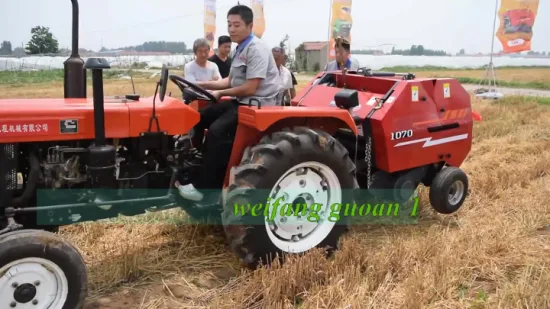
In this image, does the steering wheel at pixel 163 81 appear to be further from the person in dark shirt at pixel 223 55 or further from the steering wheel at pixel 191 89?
the person in dark shirt at pixel 223 55

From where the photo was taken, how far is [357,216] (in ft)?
15.0

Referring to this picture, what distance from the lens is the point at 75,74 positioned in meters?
3.51

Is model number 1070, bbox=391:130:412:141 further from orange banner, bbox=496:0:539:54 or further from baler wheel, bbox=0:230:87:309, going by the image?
orange banner, bbox=496:0:539:54

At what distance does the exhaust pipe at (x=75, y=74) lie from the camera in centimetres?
346

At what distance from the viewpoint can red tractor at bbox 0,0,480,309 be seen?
2.62 meters

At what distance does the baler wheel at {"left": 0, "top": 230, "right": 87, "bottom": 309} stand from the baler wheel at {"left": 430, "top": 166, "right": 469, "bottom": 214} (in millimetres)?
2965

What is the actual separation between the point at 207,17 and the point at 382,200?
17048 millimetres

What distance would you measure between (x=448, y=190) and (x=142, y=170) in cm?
260

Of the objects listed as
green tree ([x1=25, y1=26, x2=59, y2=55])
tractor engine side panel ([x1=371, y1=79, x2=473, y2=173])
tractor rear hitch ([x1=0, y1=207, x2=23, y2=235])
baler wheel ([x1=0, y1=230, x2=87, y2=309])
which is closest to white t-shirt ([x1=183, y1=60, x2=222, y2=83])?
tractor engine side panel ([x1=371, y1=79, x2=473, y2=173])

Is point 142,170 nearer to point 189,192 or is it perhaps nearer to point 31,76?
point 189,192

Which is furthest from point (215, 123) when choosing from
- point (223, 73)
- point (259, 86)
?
point (223, 73)

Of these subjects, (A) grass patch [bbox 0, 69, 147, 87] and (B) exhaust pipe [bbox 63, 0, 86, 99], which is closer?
(B) exhaust pipe [bbox 63, 0, 86, 99]

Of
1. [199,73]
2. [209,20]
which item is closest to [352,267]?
[199,73]
